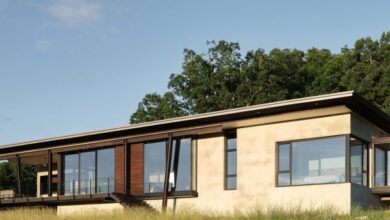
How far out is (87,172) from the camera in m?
31.5

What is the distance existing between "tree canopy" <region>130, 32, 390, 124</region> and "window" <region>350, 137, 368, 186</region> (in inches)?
892

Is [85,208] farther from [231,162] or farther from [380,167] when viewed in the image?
[380,167]

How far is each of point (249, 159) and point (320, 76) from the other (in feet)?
87.0

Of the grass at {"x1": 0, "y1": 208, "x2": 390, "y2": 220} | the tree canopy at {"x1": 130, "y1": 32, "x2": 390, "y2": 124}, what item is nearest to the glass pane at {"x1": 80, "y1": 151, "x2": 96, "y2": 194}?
the grass at {"x1": 0, "y1": 208, "x2": 390, "y2": 220}

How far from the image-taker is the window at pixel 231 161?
88.1 ft

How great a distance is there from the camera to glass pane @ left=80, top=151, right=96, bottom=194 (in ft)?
103

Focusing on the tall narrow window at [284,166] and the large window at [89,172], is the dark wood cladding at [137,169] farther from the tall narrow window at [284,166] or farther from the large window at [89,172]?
the tall narrow window at [284,166]

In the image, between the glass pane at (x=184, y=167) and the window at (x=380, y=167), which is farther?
the glass pane at (x=184, y=167)

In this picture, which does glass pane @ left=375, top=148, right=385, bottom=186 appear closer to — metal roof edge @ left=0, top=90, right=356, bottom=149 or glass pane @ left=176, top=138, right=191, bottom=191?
metal roof edge @ left=0, top=90, right=356, bottom=149

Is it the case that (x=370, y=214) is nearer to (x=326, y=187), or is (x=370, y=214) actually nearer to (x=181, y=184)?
(x=326, y=187)

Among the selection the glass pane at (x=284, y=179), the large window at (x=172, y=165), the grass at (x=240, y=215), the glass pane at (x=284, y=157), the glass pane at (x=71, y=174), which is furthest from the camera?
the glass pane at (x=71, y=174)

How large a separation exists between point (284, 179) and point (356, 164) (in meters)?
2.78

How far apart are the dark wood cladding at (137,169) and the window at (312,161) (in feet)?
22.8

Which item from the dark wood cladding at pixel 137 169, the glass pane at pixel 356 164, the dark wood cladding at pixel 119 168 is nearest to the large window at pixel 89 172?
the dark wood cladding at pixel 119 168
